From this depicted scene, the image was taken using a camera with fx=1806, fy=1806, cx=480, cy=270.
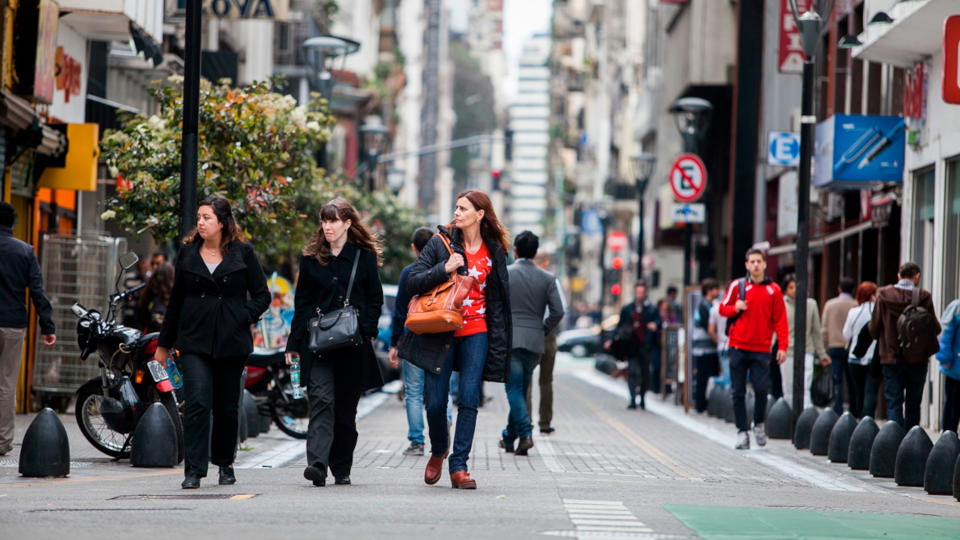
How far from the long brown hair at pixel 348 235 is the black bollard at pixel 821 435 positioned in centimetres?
673

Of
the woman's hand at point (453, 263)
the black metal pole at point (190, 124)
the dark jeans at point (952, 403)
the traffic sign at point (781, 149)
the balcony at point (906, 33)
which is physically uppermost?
the balcony at point (906, 33)

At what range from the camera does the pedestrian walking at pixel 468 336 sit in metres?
10.8

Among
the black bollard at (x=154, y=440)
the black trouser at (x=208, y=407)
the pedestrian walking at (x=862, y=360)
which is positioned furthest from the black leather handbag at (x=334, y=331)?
the pedestrian walking at (x=862, y=360)

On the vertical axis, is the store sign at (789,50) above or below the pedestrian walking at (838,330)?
above

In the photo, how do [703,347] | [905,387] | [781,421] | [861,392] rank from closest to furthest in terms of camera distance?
[905,387], [781,421], [861,392], [703,347]

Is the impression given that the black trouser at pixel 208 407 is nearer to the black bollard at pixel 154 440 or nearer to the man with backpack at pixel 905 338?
the black bollard at pixel 154 440

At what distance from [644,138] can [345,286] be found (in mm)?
56402

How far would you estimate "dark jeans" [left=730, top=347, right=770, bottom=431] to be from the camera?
17.3 meters

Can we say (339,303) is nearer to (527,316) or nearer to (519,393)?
(519,393)

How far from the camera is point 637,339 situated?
26344 millimetres

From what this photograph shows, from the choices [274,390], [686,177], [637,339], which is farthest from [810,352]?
[686,177]

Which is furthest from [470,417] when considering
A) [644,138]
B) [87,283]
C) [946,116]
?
[644,138]

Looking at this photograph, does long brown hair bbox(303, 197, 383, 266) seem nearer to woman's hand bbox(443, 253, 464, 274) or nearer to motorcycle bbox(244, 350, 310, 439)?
woman's hand bbox(443, 253, 464, 274)

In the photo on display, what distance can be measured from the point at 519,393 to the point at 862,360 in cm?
598
